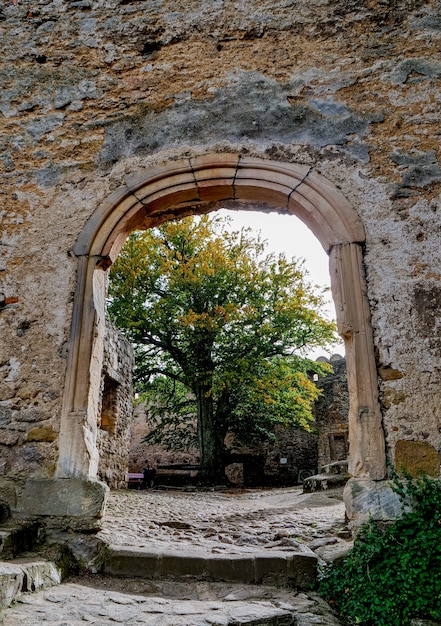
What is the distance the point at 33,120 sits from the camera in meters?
4.30

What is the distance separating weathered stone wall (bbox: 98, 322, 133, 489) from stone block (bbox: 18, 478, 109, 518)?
4203mm

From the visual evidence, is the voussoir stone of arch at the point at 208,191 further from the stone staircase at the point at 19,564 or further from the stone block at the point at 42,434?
the stone staircase at the point at 19,564

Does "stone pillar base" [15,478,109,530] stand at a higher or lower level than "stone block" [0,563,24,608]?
higher

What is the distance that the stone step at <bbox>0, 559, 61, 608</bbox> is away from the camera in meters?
2.21

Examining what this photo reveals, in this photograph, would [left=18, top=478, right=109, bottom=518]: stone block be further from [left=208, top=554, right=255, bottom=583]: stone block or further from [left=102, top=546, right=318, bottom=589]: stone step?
[left=208, top=554, right=255, bottom=583]: stone block

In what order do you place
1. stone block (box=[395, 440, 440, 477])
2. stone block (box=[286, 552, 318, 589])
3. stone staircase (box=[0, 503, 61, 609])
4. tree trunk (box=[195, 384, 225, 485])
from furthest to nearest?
tree trunk (box=[195, 384, 225, 485]) → stone block (box=[395, 440, 440, 477]) → stone block (box=[286, 552, 318, 589]) → stone staircase (box=[0, 503, 61, 609])

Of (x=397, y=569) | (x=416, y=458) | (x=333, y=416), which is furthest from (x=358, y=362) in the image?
(x=333, y=416)

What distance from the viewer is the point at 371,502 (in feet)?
9.23

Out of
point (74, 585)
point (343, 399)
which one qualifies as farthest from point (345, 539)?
point (343, 399)

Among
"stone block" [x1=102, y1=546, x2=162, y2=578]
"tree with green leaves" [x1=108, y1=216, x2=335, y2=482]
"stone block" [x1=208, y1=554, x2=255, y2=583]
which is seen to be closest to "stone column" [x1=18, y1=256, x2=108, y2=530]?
"stone block" [x1=102, y1=546, x2=162, y2=578]

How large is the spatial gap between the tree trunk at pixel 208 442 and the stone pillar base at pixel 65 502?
26.6 feet

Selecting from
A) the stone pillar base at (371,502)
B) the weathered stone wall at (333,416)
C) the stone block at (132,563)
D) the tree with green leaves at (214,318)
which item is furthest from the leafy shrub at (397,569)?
the weathered stone wall at (333,416)

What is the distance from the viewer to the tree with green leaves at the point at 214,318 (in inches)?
451

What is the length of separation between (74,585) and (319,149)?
11.7ft
